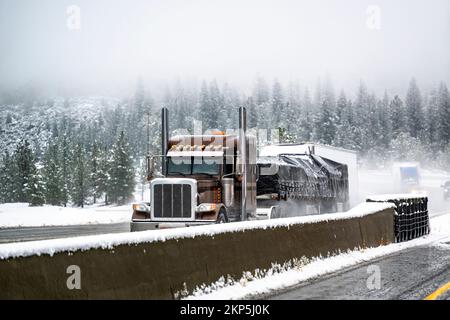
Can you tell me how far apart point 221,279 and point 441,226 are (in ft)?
68.9

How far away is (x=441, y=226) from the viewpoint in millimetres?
29031

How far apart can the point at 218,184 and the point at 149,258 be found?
10219 mm

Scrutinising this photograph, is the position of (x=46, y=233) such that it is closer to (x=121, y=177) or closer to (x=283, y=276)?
(x=283, y=276)

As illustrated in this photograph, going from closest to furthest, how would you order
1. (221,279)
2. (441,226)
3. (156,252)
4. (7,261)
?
(7,261) < (156,252) < (221,279) < (441,226)

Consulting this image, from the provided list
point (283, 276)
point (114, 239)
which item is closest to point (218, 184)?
point (283, 276)

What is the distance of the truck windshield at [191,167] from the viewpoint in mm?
19422

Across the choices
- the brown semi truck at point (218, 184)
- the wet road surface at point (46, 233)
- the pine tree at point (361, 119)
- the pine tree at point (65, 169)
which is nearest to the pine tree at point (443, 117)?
the pine tree at point (361, 119)

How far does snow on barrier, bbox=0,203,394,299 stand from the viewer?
23.0 ft

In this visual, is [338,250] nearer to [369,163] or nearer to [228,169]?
[228,169]

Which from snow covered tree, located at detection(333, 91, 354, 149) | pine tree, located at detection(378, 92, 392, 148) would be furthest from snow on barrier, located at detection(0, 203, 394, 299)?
pine tree, located at detection(378, 92, 392, 148)

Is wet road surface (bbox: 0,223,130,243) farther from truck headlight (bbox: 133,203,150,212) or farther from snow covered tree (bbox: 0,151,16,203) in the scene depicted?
snow covered tree (bbox: 0,151,16,203)

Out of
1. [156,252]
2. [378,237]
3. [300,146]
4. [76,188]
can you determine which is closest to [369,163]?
[76,188]

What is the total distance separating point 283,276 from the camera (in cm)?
1261

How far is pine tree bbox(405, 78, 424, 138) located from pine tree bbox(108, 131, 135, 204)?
100156 millimetres
